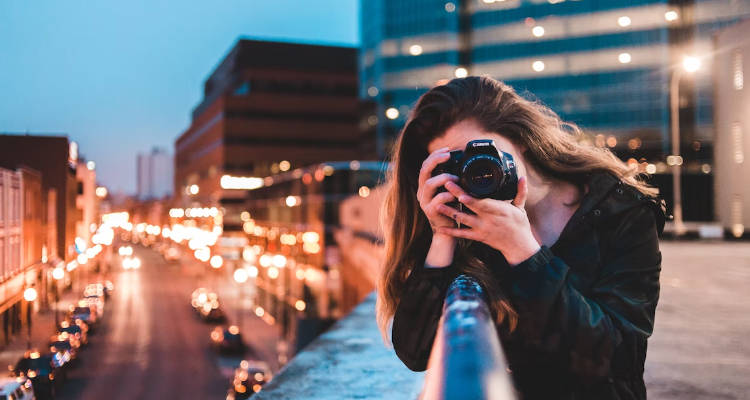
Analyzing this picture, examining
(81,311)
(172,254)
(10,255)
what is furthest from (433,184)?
(172,254)

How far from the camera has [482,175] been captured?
1.32 m

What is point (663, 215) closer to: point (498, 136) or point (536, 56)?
point (498, 136)

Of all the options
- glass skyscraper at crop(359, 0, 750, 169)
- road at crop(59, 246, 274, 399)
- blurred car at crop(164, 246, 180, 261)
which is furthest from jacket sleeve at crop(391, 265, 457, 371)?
blurred car at crop(164, 246, 180, 261)

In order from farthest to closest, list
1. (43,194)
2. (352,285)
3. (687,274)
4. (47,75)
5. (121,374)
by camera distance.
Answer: (352,285) → (121,374) → (687,274) → (47,75) → (43,194)

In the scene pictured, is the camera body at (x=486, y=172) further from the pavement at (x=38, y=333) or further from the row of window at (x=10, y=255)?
the pavement at (x=38, y=333)

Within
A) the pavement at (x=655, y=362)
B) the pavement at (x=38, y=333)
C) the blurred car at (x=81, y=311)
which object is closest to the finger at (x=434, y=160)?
the pavement at (x=655, y=362)

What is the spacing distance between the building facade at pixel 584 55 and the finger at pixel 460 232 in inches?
1214

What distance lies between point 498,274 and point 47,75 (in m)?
3.68

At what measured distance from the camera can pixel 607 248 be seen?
4.63ft

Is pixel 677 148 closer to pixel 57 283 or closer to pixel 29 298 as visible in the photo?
pixel 57 283

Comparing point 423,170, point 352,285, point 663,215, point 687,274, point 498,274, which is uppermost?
point 423,170

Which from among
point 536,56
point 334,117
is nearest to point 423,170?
point 536,56

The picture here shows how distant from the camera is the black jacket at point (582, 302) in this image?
1.24m

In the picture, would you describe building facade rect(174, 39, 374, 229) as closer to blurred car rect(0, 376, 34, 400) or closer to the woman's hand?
blurred car rect(0, 376, 34, 400)
